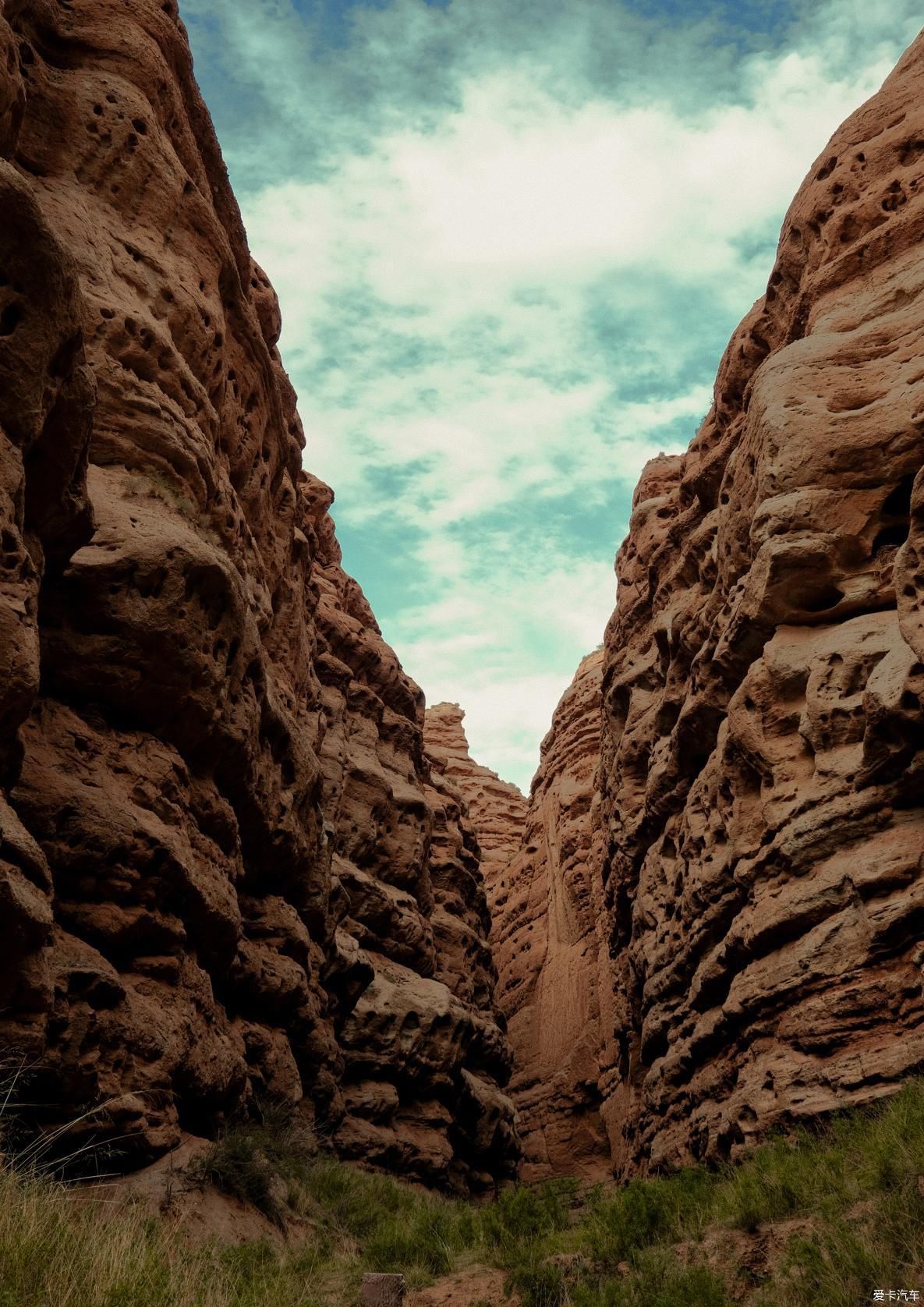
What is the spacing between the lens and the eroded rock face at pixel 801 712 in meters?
10.5

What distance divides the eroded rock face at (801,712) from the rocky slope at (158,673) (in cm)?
563

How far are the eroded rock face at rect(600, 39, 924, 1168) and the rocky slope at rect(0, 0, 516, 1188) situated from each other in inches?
222

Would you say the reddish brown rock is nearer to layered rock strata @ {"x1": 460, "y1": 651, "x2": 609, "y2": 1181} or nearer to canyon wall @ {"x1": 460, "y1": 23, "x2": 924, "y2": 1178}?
layered rock strata @ {"x1": 460, "y1": 651, "x2": 609, "y2": 1181}

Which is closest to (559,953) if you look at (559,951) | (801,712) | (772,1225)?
(559,951)

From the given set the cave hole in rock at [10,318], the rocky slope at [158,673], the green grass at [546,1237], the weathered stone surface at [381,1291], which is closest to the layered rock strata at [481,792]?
the rocky slope at [158,673]

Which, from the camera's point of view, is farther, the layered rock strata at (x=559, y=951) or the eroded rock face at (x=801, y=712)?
the layered rock strata at (x=559, y=951)

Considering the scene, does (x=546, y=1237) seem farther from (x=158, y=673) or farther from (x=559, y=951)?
(x=559, y=951)

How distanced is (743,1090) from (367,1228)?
185 inches

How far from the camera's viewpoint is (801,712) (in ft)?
42.9

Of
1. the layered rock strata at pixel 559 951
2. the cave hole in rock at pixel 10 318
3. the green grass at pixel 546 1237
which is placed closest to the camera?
the green grass at pixel 546 1237

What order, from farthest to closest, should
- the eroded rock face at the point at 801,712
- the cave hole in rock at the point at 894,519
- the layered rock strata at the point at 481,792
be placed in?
1. the layered rock strata at the point at 481,792
2. the cave hole in rock at the point at 894,519
3. the eroded rock face at the point at 801,712

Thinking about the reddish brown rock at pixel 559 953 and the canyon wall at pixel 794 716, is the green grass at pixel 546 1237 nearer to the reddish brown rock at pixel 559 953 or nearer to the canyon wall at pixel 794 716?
Result: the canyon wall at pixel 794 716

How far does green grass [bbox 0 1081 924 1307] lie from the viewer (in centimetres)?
568

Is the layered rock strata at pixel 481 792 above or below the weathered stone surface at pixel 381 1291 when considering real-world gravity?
above
